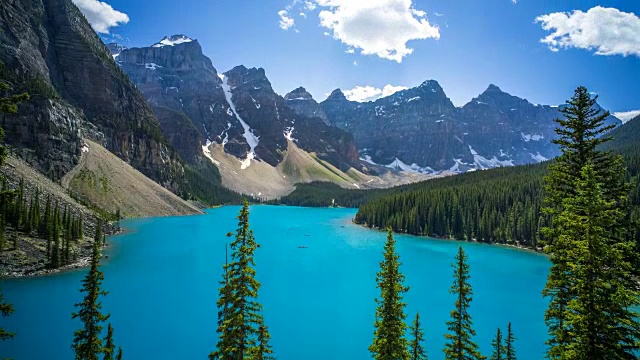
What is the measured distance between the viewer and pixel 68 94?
14238 centimetres

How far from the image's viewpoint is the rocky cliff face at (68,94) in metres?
97.6

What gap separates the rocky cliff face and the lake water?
44896 mm

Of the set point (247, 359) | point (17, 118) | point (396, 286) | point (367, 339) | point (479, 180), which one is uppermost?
point (17, 118)

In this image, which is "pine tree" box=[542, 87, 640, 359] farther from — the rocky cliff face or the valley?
the rocky cliff face

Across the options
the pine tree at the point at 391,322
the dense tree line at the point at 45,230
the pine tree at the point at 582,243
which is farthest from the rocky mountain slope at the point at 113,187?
the pine tree at the point at 582,243

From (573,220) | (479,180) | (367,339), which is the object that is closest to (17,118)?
(367,339)

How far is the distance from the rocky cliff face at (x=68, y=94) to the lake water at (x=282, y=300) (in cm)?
4490

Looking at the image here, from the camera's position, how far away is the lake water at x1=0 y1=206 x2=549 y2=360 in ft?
95.9

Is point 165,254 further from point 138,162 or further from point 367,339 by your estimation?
point 138,162

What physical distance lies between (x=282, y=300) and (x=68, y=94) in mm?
142529

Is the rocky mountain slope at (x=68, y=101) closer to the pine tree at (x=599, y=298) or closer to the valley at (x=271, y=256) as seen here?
the valley at (x=271, y=256)

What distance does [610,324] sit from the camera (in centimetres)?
1155

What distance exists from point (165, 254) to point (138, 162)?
102 metres

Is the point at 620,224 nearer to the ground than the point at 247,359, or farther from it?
farther from it
